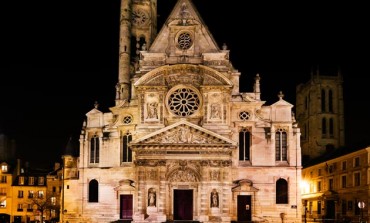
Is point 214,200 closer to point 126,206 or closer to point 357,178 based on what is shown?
point 126,206

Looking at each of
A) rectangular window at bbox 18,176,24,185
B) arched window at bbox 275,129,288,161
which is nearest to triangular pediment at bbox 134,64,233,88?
arched window at bbox 275,129,288,161

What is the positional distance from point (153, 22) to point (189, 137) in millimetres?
20011

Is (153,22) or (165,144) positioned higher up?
(153,22)

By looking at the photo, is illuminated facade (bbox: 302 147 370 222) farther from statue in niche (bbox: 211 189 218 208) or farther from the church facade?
statue in niche (bbox: 211 189 218 208)

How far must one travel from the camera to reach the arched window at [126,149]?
54.6m

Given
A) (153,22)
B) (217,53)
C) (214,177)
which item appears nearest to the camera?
(214,177)

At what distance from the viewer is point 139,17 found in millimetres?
65188

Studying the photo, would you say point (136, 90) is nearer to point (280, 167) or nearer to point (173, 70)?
point (173, 70)

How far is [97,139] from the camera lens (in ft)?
185

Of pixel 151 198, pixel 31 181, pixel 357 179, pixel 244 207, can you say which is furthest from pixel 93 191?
pixel 31 181

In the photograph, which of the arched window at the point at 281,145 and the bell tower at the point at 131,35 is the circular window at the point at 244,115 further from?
the bell tower at the point at 131,35

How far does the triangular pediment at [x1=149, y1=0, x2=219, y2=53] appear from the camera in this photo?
179ft

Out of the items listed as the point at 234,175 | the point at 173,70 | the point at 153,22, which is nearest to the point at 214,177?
the point at 234,175

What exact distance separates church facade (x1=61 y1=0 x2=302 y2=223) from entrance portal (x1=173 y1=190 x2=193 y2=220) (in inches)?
3.4
